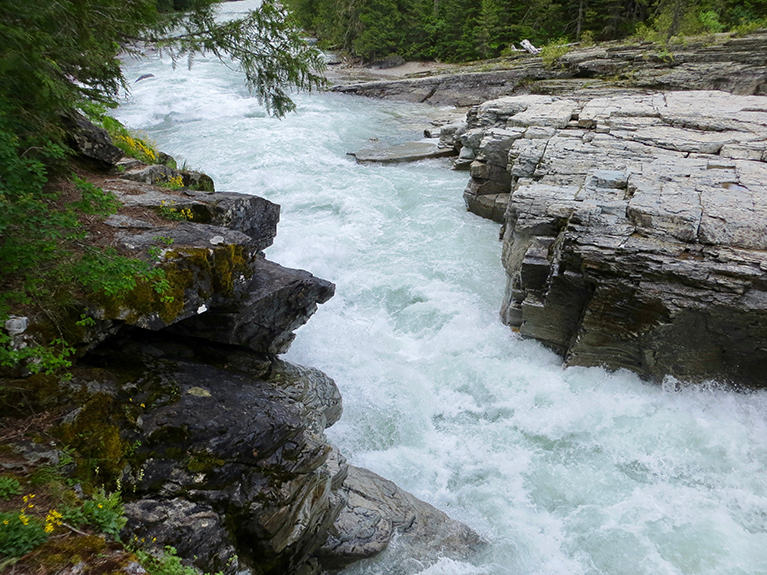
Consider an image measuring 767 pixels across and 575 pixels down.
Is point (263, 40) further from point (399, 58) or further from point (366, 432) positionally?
point (399, 58)

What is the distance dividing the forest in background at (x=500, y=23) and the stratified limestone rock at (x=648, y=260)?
22.5 metres

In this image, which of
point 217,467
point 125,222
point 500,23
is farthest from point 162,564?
point 500,23

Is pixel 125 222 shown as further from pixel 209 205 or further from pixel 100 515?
pixel 100 515

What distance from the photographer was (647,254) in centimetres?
682

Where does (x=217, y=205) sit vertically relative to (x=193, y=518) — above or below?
above

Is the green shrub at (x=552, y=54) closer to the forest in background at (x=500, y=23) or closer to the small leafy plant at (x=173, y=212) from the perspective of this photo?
the forest in background at (x=500, y=23)

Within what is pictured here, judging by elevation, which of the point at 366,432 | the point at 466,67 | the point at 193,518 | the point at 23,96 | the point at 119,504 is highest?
the point at 466,67

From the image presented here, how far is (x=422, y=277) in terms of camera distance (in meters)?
10.7

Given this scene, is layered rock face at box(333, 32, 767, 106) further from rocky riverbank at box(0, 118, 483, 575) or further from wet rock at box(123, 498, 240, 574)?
wet rock at box(123, 498, 240, 574)

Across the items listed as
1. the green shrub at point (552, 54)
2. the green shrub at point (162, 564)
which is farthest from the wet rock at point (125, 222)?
the green shrub at point (552, 54)

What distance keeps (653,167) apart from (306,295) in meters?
7.90

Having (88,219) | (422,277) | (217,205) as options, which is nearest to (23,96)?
(88,219)

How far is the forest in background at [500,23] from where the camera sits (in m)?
26.4

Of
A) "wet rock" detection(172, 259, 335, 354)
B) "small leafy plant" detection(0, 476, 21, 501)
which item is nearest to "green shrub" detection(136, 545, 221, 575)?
"small leafy plant" detection(0, 476, 21, 501)
